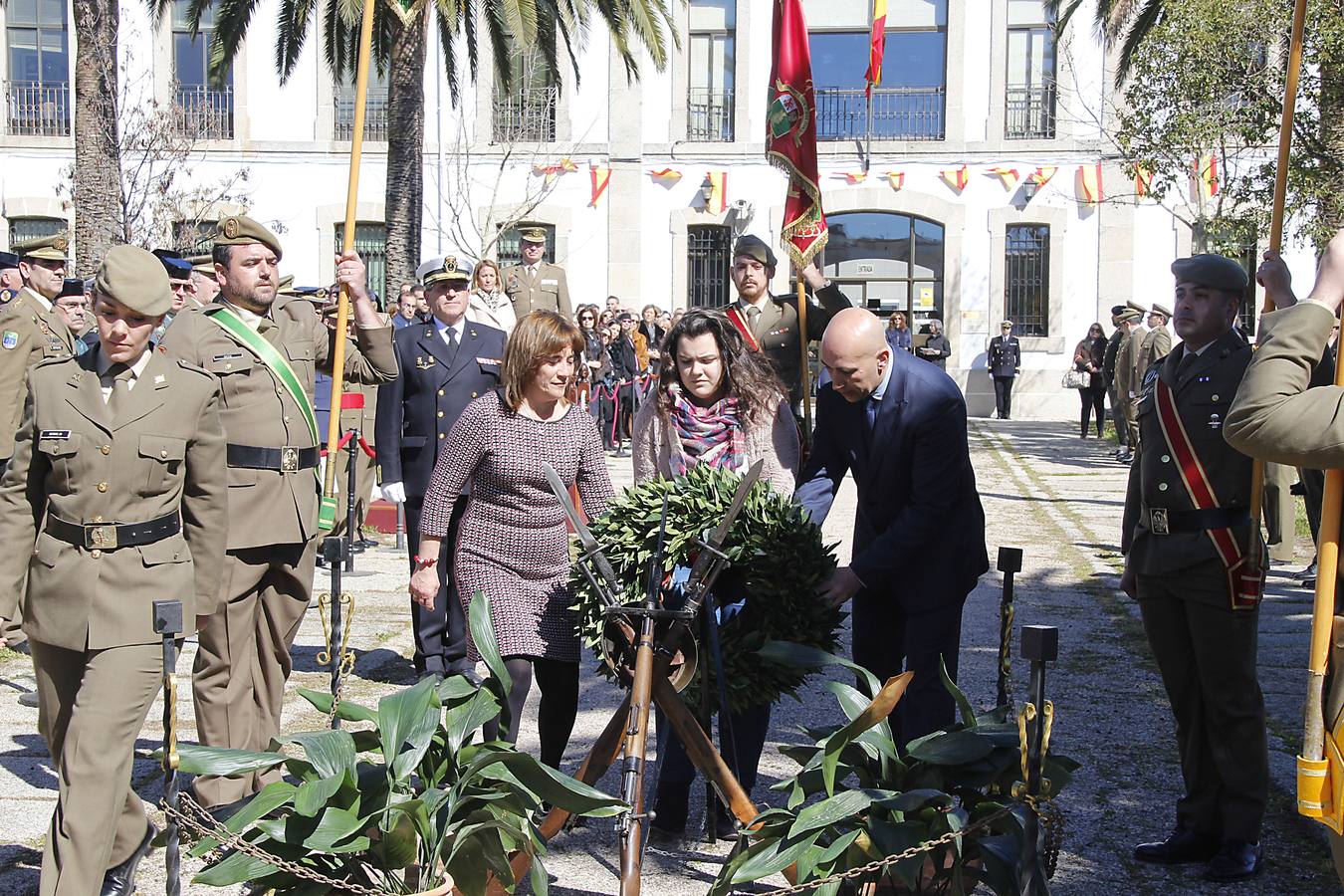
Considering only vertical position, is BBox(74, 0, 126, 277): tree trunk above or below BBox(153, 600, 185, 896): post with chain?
above

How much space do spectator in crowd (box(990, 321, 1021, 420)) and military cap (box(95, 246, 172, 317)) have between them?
976 inches

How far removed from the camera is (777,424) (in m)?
5.40

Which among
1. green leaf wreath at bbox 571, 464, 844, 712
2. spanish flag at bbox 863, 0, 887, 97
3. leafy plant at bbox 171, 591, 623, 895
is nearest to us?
leafy plant at bbox 171, 591, 623, 895

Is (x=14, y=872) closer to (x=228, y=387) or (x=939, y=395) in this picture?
(x=228, y=387)

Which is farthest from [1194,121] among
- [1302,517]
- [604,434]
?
[604,434]

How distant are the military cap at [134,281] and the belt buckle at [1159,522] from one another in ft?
10.4

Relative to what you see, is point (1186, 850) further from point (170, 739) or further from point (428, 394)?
point (428, 394)

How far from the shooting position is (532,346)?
5152 mm

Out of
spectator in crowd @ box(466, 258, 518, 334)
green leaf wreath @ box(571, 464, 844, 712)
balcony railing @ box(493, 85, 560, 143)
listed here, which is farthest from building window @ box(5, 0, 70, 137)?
green leaf wreath @ box(571, 464, 844, 712)

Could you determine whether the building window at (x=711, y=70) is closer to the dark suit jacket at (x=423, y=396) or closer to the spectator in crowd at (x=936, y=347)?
the spectator in crowd at (x=936, y=347)

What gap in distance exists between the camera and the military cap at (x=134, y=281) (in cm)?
417

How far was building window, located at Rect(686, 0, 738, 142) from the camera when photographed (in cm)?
3003

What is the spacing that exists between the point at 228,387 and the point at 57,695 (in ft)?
4.25

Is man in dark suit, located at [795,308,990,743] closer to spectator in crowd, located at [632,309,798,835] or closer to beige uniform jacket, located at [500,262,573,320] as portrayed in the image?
spectator in crowd, located at [632,309,798,835]
